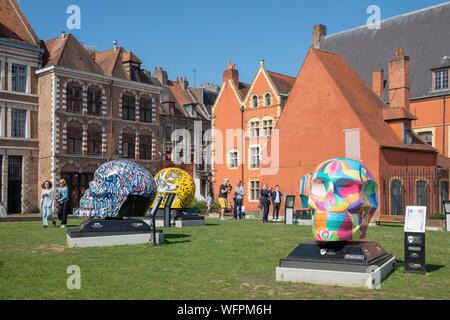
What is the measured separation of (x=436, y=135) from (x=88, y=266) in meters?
36.8

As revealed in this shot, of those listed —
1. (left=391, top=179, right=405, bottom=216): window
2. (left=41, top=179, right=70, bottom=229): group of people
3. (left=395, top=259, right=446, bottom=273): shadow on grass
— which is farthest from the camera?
(left=391, top=179, right=405, bottom=216): window

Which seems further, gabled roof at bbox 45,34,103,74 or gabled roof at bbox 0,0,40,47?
gabled roof at bbox 45,34,103,74

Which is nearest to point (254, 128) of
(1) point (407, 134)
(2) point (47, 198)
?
(1) point (407, 134)

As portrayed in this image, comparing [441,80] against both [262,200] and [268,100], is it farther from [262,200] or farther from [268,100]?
[262,200]

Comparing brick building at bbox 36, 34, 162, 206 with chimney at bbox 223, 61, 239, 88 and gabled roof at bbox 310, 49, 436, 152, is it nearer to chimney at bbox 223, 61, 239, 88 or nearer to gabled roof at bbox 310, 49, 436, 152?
chimney at bbox 223, 61, 239, 88

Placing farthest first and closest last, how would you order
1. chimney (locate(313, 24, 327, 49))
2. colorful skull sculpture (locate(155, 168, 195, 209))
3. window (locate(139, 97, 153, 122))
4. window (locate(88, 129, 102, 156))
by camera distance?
chimney (locate(313, 24, 327, 49)), window (locate(139, 97, 153, 122)), window (locate(88, 129, 102, 156)), colorful skull sculpture (locate(155, 168, 195, 209))

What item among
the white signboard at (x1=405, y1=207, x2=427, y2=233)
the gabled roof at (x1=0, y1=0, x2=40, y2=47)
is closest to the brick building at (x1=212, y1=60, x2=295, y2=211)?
the gabled roof at (x1=0, y1=0, x2=40, y2=47)

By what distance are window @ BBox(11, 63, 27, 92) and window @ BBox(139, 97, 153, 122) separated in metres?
10.3

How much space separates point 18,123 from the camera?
133 feet

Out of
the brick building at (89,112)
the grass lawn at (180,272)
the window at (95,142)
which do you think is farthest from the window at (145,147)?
the grass lawn at (180,272)

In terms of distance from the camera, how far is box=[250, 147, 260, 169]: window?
51.1 metres

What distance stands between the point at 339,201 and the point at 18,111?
35.5 meters

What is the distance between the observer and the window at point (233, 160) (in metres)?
53.0

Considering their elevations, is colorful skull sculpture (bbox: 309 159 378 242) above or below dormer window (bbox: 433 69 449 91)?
below
